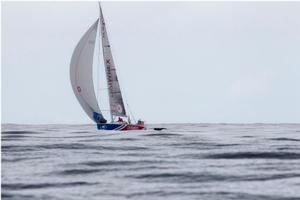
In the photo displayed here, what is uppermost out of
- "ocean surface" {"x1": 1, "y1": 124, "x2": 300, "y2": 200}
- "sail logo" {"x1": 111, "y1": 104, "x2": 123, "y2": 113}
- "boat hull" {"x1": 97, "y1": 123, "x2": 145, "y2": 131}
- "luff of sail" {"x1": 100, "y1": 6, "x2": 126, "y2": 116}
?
"luff of sail" {"x1": 100, "y1": 6, "x2": 126, "y2": 116}

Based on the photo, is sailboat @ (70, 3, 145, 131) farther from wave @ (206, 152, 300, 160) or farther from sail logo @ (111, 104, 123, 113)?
wave @ (206, 152, 300, 160)

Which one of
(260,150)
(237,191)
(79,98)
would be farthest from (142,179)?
(79,98)

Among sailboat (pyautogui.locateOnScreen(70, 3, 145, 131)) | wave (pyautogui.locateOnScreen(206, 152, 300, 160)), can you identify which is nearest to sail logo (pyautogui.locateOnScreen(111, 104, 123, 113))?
sailboat (pyautogui.locateOnScreen(70, 3, 145, 131))

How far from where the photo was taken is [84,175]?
2794 centimetres

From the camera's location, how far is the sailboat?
187ft

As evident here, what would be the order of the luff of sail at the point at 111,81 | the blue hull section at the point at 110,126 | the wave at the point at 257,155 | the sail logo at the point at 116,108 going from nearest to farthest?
the wave at the point at 257,155 < the blue hull section at the point at 110,126 < the luff of sail at the point at 111,81 < the sail logo at the point at 116,108

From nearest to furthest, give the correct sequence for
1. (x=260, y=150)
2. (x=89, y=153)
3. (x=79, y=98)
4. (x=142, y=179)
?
(x=142, y=179) → (x=89, y=153) → (x=260, y=150) → (x=79, y=98)

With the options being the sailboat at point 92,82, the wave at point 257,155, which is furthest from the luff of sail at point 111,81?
the wave at point 257,155

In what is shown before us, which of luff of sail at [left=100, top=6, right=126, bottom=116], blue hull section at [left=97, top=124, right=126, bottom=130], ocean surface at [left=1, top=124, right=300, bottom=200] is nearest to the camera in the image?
ocean surface at [left=1, top=124, right=300, bottom=200]

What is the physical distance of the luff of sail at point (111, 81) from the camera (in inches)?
2322

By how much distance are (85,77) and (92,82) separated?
2.87ft

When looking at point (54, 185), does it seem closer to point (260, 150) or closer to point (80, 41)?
point (260, 150)

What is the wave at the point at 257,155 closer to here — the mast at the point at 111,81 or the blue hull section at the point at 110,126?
the blue hull section at the point at 110,126

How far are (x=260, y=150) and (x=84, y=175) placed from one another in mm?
17149
